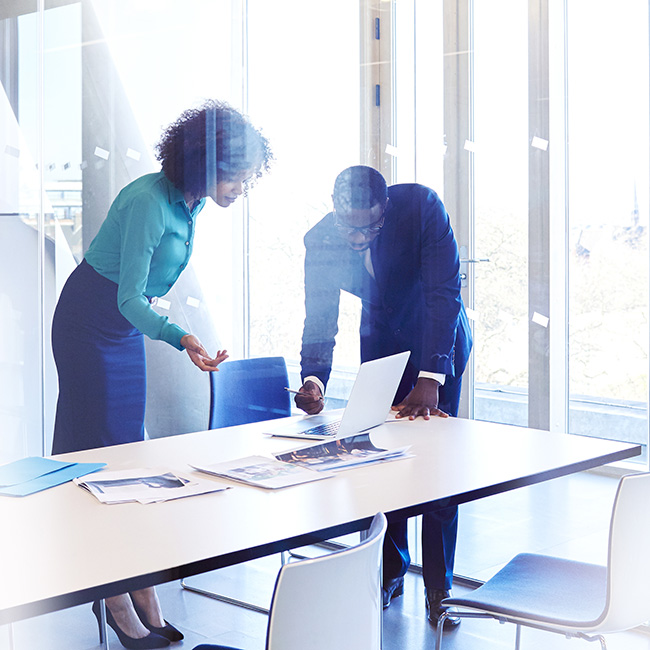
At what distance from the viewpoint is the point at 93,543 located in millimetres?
1505

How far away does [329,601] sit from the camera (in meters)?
1.29

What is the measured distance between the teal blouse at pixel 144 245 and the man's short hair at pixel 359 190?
1.77 ft

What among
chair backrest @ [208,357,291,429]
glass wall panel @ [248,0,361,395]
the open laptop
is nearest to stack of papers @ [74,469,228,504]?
the open laptop

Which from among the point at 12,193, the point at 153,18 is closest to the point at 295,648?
the point at 12,193

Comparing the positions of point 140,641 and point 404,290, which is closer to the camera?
point 140,641

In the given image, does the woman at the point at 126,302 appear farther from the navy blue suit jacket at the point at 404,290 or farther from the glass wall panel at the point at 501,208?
the glass wall panel at the point at 501,208

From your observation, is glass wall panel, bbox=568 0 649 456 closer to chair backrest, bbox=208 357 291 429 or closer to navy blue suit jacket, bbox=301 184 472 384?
navy blue suit jacket, bbox=301 184 472 384

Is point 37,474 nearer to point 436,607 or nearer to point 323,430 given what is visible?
point 323,430

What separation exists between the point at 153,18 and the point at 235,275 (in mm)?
1230

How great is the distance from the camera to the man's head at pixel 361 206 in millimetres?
2893

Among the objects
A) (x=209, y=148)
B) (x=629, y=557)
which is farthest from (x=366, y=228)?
(x=629, y=557)

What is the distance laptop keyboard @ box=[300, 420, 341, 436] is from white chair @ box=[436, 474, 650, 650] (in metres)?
0.64

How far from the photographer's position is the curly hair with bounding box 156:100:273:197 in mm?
3006

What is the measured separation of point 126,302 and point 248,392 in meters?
0.76
